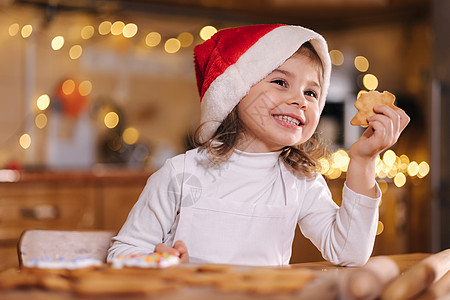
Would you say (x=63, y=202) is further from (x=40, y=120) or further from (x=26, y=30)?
(x=26, y=30)

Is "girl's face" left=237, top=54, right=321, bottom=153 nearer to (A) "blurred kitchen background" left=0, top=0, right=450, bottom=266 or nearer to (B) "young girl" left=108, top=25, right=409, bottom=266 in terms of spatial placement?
(B) "young girl" left=108, top=25, right=409, bottom=266

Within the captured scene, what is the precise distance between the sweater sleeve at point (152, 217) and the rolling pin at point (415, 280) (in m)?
0.48

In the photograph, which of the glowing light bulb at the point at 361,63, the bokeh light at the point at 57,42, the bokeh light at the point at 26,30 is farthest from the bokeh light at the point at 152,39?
the glowing light bulb at the point at 361,63

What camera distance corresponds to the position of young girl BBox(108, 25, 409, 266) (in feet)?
3.30

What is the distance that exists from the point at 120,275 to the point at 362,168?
0.50 metres

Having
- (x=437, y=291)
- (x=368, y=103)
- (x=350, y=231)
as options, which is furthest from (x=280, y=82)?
(x=437, y=291)

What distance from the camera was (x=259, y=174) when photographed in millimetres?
1147

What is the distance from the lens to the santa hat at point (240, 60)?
3.65 feet

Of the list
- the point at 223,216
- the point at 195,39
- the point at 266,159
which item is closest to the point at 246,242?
the point at 223,216

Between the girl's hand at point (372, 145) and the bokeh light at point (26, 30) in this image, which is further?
the bokeh light at point (26, 30)

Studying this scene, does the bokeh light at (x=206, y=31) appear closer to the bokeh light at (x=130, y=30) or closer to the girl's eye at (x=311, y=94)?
the bokeh light at (x=130, y=30)

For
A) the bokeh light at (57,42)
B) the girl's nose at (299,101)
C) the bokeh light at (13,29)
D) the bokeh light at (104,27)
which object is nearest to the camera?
the girl's nose at (299,101)

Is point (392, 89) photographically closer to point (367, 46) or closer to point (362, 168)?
point (367, 46)

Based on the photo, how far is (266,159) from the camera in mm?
1158
